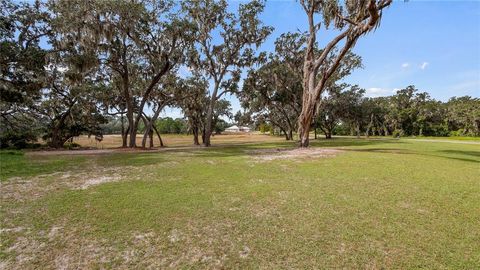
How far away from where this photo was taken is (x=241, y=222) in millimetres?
4242

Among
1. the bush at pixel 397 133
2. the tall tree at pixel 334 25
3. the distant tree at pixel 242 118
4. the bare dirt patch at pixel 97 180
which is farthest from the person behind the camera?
the bush at pixel 397 133

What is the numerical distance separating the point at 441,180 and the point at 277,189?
456cm

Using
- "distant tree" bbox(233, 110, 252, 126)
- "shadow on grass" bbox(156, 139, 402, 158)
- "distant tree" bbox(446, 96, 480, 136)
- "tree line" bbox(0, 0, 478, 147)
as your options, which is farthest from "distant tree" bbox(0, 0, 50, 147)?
"distant tree" bbox(446, 96, 480, 136)

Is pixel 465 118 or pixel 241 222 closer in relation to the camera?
pixel 241 222

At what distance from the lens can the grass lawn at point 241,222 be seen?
10.6 feet

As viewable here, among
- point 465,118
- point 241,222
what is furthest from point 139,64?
point 465,118

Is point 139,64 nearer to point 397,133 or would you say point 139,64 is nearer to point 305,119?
point 305,119

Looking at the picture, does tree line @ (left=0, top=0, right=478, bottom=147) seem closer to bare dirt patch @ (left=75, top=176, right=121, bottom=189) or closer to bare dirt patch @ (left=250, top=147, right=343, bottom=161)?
bare dirt patch @ (left=250, top=147, right=343, bottom=161)

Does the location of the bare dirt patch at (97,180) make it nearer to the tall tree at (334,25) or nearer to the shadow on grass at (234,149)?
the shadow on grass at (234,149)

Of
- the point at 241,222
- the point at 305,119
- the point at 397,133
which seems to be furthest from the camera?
the point at 397,133

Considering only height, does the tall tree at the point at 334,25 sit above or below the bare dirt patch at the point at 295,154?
above

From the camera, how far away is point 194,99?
2650 cm

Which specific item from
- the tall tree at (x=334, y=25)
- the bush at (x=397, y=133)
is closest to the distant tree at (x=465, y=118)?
the bush at (x=397, y=133)

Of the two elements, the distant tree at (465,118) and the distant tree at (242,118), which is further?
the distant tree at (465,118)
